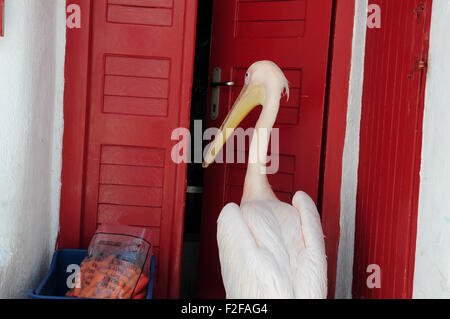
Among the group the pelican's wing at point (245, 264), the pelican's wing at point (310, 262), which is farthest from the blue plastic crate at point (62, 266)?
the pelican's wing at point (310, 262)

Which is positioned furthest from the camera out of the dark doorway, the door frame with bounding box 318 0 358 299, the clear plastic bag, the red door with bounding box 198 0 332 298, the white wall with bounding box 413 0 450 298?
the dark doorway

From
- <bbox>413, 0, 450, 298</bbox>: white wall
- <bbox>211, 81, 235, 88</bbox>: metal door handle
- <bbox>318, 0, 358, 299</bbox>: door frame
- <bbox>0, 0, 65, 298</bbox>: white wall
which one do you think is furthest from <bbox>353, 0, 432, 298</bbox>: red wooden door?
<bbox>0, 0, 65, 298</bbox>: white wall

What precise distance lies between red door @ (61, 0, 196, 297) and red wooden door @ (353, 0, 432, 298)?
0.99m

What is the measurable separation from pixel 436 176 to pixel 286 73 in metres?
1.42

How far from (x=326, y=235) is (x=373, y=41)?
111 cm

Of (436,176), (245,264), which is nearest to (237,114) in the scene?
(245,264)

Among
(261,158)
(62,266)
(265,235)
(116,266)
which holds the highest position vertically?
(261,158)

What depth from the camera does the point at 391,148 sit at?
7.17 feet

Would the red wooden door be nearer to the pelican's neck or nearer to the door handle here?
the pelican's neck

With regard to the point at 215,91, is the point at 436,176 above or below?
below

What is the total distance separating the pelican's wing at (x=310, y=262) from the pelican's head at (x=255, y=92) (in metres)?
0.60

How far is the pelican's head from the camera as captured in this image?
8.53 feet

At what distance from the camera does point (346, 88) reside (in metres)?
2.79

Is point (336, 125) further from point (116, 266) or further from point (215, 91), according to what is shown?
point (116, 266)
